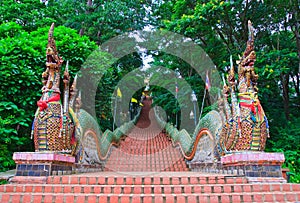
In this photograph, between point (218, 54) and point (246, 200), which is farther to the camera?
point (218, 54)

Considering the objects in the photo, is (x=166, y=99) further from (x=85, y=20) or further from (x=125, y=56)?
(x=85, y=20)

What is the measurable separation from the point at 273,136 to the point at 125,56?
29.3ft

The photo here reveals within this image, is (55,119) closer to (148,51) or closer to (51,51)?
(51,51)

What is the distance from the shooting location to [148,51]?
16.2 meters

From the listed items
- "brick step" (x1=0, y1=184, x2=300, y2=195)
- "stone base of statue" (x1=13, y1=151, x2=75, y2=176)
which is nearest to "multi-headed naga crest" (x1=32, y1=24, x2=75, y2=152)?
"stone base of statue" (x1=13, y1=151, x2=75, y2=176)

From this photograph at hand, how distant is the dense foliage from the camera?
271 inches

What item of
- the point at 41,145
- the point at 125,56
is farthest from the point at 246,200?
the point at 125,56

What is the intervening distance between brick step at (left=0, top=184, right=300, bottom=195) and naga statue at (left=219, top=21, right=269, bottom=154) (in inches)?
37.5

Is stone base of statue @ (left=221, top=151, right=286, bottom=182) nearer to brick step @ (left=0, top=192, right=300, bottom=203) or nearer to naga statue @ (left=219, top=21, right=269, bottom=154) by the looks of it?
naga statue @ (left=219, top=21, right=269, bottom=154)

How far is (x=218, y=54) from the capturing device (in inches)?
465

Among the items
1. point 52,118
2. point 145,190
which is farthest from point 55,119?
point 145,190

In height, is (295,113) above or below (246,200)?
above

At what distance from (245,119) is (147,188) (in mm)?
2559

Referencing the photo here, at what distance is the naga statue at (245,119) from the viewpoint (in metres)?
5.30
